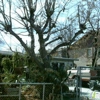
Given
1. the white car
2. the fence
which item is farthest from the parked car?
the fence

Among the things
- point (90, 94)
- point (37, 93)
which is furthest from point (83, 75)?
point (90, 94)

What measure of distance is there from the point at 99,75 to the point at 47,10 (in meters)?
4.59

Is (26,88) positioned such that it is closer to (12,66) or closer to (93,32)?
(12,66)

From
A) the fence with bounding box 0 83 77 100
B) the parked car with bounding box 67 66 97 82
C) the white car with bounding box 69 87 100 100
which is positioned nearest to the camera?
the white car with bounding box 69 87 100 100

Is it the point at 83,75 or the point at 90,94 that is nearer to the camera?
the point at 90,94

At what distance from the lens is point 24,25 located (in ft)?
54.0

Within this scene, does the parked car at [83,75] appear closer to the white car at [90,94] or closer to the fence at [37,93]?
the white car at [90,94]

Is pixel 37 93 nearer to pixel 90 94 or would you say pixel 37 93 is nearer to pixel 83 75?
pixel 90 94

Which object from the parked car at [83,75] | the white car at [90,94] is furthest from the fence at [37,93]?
the parked car at [83,75]

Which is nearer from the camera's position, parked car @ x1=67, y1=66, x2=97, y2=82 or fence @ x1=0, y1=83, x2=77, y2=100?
parked car @ x1=67, y1=66, x2=97, y2=82

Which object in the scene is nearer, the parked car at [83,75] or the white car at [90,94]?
the white car at [90,94]

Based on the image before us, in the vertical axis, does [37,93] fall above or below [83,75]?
below

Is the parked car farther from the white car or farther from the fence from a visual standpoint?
the fence

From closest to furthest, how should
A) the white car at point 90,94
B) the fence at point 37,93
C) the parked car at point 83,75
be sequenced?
the white car at point 90,94 < the parked car at point 83,75 < the fence at point 37,93
